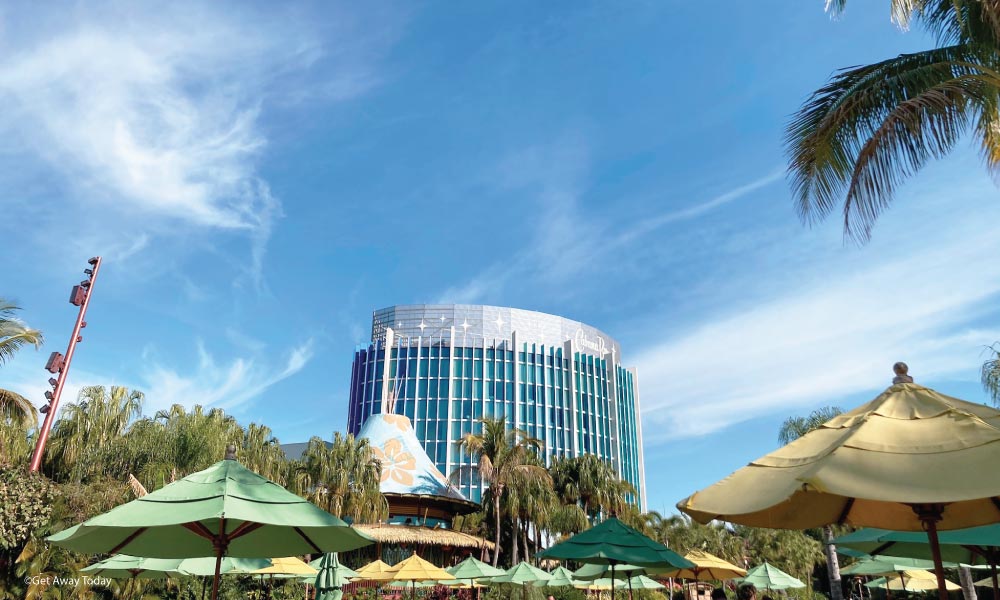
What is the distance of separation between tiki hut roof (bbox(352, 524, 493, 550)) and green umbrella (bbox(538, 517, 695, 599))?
82.0 ft

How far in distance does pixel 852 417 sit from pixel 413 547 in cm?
3400

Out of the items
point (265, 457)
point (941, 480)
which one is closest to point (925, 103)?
point (941, 480)

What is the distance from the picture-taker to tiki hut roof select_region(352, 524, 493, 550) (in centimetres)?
3262

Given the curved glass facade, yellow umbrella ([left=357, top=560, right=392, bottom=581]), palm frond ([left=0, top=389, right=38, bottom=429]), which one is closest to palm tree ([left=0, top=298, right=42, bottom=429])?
palm frond ([left=0, top=389, right=38, bottom=429])

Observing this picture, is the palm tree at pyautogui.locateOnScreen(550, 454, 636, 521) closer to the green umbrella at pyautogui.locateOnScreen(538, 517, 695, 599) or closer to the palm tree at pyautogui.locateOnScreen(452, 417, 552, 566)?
the palm tree at pyautogui.locateOnScreen(452, 417, 552, 566)

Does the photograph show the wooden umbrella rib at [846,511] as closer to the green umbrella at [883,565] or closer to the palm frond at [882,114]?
the palm frond at [882,114]

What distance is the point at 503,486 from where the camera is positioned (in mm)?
35750

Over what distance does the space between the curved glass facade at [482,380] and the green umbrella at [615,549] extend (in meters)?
57.2

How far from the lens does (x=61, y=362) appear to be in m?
15.7

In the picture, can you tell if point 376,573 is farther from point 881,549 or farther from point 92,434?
point 881,549

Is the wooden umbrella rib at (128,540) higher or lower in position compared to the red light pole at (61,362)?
lower

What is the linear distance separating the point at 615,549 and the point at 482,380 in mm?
61090

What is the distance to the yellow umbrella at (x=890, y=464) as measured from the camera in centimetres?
314

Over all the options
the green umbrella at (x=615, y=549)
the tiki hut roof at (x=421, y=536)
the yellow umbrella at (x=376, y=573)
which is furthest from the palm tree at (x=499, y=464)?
the green umbrella at (x=615, y=549)
